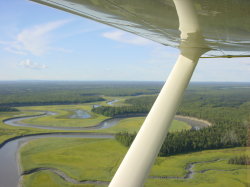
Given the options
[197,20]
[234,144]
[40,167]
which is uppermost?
[197,20]

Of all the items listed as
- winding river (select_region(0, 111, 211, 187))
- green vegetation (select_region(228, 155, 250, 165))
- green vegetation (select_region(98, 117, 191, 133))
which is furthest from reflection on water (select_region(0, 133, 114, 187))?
green vegetation (select_region(228, 155, 250, 165))

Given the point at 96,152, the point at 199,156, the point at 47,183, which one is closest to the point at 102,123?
the point at 96,152

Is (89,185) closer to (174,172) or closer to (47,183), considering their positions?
(47,183)

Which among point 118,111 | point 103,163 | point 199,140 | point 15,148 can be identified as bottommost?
point 15,148

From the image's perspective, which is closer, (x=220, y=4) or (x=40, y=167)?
(x=220, y=4)

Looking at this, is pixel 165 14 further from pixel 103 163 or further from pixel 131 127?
pixel 131 127

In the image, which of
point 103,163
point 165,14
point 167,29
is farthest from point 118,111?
point 165,14

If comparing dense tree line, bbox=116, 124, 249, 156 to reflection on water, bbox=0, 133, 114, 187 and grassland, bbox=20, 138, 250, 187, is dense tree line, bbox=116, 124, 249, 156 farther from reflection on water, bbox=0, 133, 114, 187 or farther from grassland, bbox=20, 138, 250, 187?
reflection on water, bbox=0, 133, 114, 187
